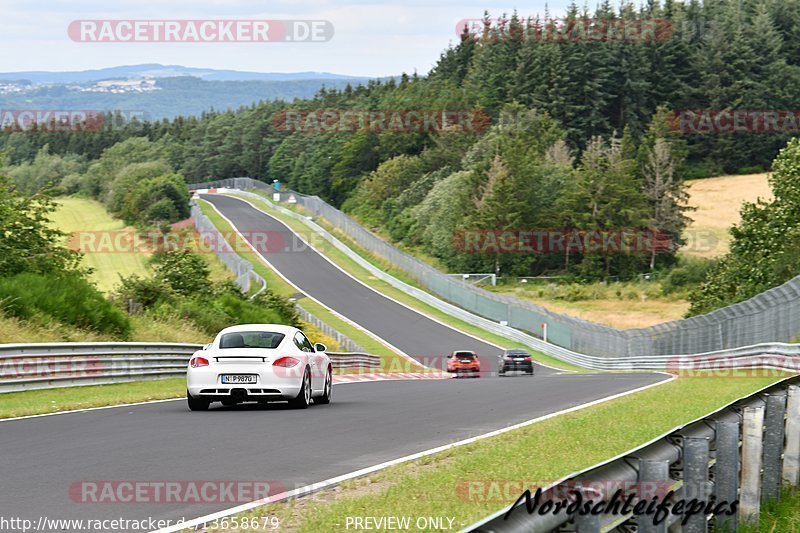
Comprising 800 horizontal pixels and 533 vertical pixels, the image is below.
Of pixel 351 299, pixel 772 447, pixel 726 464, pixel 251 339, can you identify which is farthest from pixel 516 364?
pixel 726 464

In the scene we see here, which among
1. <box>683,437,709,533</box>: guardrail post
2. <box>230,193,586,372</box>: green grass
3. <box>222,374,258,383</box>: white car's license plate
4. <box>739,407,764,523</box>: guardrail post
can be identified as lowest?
<box>230,193,586,372</box>: green grass

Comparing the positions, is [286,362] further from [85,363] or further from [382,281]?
[382,281]

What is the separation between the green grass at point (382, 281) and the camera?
65.6 metres

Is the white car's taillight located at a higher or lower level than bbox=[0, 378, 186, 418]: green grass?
higher

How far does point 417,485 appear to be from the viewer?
33.3 ft

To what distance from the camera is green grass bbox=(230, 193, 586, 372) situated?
65.6 m

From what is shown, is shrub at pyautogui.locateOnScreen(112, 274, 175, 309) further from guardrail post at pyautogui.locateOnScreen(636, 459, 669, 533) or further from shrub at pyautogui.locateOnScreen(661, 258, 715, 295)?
shrub at pyautogui.locateOnScreen(661, 258, 715, 295)

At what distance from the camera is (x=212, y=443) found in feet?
43.2

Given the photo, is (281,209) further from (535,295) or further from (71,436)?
(71,436)

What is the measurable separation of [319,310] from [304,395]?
175ft

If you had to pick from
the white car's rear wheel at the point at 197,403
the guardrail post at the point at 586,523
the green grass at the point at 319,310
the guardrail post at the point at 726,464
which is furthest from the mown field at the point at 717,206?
the guardrail post at the point at 586,523

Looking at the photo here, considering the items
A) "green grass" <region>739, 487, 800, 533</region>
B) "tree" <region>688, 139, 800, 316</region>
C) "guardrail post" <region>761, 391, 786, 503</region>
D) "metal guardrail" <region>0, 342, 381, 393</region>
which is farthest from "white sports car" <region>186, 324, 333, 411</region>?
"tree" <region>688, 139, 800, 316</region>

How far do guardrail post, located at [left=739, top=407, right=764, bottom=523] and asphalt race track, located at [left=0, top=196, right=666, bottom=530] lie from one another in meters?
2.29

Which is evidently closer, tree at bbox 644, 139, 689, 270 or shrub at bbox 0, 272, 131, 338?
shrub at bbox 0, 272, 131, 338
